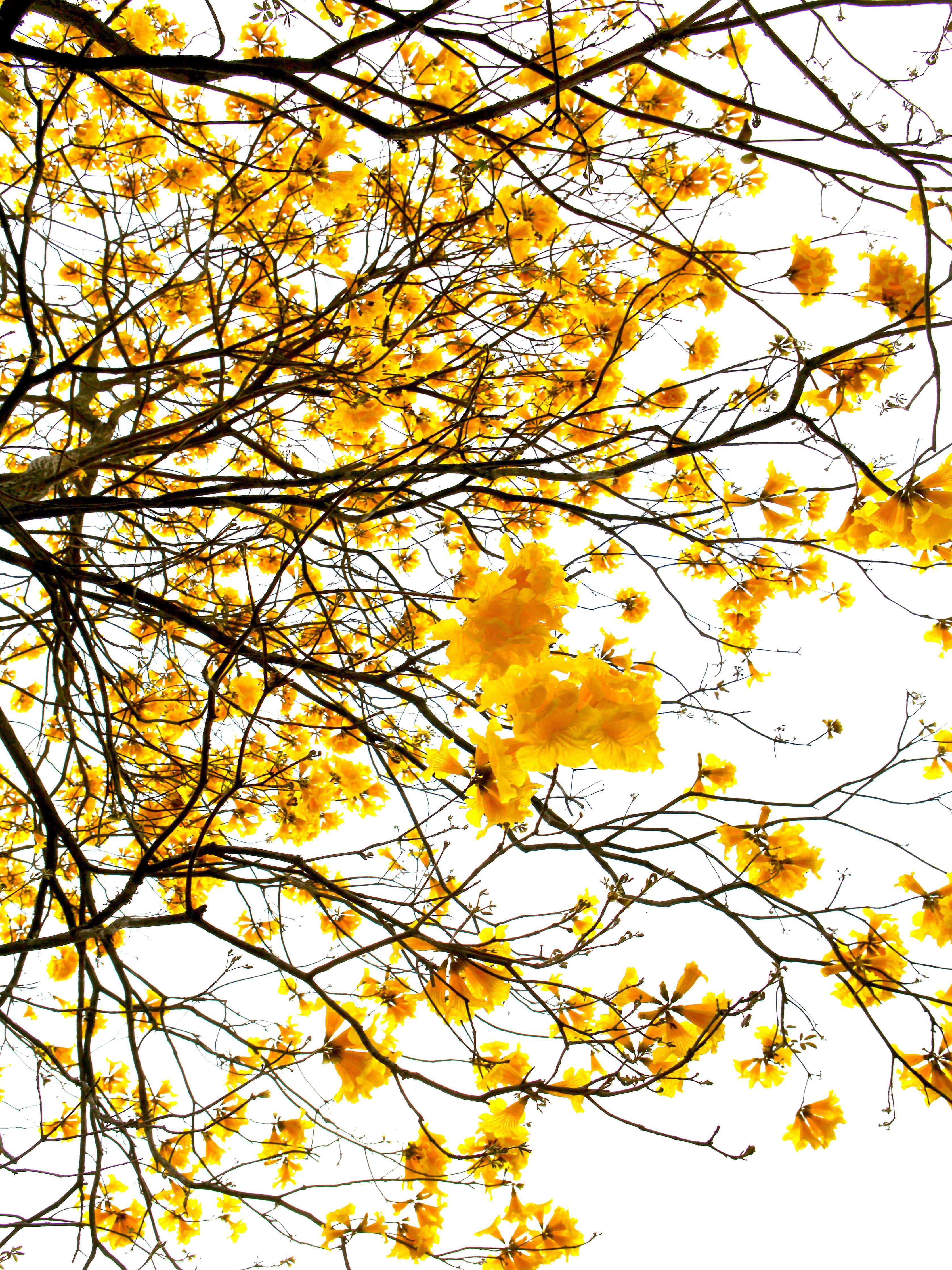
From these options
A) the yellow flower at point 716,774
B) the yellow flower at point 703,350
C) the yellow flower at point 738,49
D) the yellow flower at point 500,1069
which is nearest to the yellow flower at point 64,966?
the yellow flower at point 500,1069

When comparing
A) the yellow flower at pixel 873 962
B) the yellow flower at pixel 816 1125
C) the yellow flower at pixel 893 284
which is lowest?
the yellow flower at pixel 816 1125

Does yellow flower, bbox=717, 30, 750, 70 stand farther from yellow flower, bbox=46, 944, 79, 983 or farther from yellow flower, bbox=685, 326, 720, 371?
yellow flower, bbox=46, 944, 79, 983

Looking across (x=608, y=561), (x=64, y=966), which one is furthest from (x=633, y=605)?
(x=64, y=966)

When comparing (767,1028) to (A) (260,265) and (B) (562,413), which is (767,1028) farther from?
(A) (260,265)

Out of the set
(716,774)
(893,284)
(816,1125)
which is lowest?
(816,1125)

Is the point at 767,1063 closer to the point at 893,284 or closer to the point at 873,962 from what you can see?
the point at 873,962

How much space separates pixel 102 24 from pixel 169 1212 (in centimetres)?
340

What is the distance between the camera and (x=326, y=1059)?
6.31 ft

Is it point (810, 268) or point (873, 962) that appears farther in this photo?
point (810, 268)

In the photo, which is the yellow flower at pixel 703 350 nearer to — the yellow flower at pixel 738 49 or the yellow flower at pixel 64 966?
the yellow flower at pixel 738 49

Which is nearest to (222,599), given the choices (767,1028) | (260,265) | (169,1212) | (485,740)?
(260,265)

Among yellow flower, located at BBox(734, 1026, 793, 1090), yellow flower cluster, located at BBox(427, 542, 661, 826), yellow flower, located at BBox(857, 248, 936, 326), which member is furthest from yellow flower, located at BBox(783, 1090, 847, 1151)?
yellow flower, located at BBox(857, 248, 936, 326)

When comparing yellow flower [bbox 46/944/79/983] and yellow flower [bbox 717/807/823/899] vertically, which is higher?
yellow flower [bbox 46/944/79/983]

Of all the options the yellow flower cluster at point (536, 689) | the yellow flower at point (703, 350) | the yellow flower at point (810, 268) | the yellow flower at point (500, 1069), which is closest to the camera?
the yellow flower cluster at point (536, 689)
